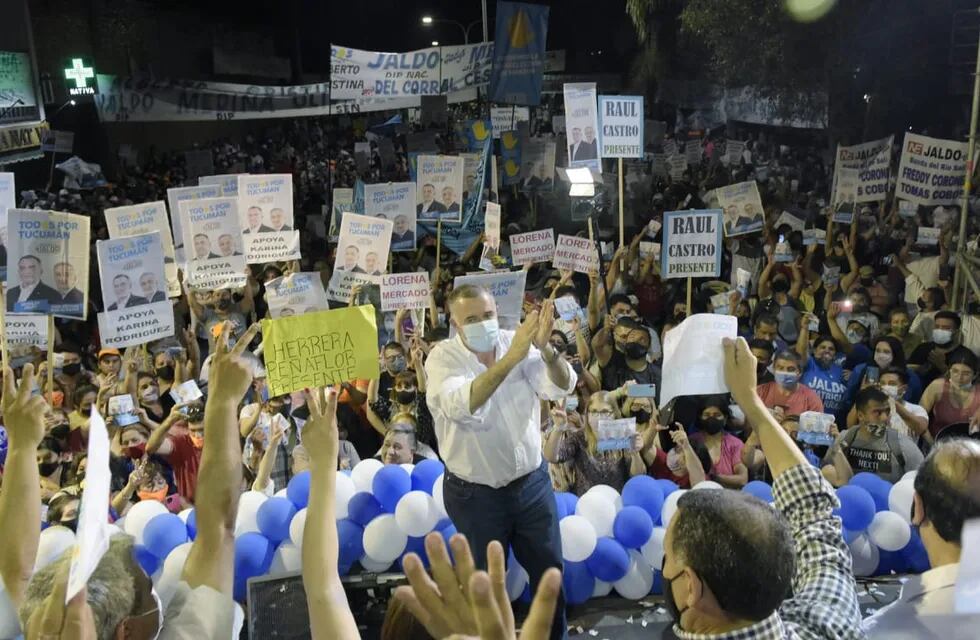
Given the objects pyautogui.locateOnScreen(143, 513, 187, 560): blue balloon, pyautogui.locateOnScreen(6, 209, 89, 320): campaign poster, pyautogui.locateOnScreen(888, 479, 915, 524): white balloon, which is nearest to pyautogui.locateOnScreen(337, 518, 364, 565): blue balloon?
pyautogui.locateOnScreen(143, 513, 187, 560): blue balloon

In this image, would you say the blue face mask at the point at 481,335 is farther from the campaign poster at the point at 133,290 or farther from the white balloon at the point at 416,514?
the campaign poster at the point at 133,290

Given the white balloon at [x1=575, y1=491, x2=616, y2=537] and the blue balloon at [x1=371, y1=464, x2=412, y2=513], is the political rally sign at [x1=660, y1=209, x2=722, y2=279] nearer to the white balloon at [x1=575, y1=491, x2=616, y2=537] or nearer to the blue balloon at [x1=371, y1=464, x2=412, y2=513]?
the white balloon at [x1=575, y1=491, x2=616, y2=537]

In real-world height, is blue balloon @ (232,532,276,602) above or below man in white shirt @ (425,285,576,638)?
below

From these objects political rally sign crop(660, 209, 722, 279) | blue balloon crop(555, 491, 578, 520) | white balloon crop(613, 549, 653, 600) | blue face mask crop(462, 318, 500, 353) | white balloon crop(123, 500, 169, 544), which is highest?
political rally sign crop(660, 209, 722, 279)

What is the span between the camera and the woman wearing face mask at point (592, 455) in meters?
4.90

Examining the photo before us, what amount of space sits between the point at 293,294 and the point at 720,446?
335 centimetres

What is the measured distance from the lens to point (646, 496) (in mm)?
4531

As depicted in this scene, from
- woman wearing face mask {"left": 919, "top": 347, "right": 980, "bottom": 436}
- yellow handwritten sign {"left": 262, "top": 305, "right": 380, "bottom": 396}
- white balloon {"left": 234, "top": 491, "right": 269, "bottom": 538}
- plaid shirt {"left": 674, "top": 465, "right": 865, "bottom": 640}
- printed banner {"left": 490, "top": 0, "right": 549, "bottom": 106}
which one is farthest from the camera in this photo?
printed banner {"left": 490, "top": 0, "right": 549, "bottom": 106}

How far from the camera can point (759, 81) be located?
15.7 m

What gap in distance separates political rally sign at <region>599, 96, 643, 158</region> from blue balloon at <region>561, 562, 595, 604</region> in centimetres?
391

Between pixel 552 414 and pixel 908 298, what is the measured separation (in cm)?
Answer: 479

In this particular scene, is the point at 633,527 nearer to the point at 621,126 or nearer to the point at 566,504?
the point at 566,504

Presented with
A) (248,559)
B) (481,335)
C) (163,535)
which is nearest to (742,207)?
(481,335)

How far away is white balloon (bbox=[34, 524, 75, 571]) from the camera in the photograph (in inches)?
149
